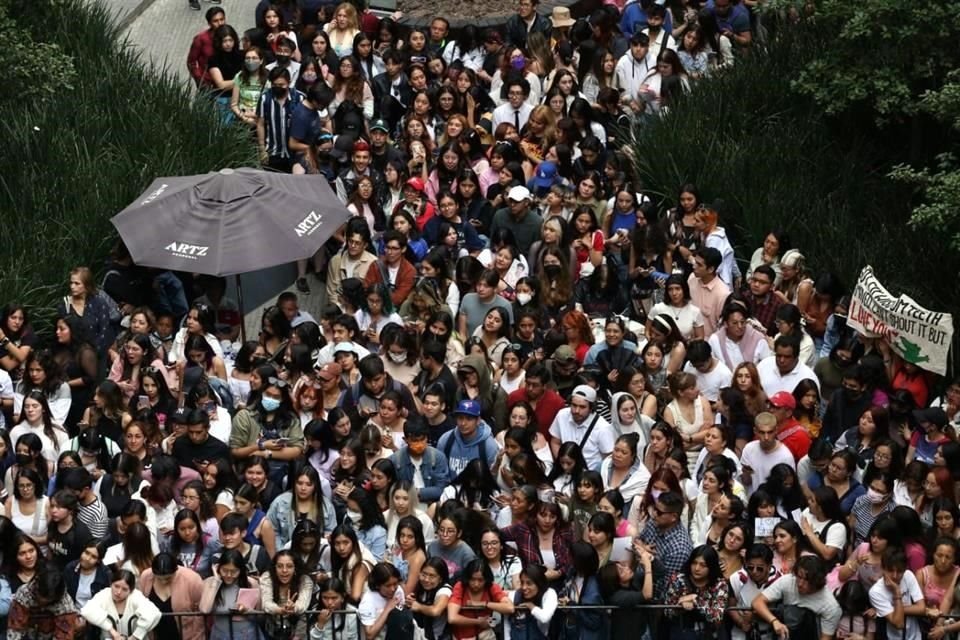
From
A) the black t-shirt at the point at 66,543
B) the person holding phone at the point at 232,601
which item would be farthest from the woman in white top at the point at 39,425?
the person holding phone at the point at 232,601

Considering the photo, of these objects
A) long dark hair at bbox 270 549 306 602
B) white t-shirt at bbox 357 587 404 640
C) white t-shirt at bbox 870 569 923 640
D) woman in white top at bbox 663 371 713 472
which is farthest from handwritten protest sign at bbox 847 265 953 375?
long dark hair at bbox 270 549 306 602

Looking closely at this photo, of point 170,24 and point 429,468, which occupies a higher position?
point 170,24

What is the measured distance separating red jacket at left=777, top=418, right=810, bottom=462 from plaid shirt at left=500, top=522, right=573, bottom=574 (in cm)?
218

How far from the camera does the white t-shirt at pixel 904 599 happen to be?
1673 cm

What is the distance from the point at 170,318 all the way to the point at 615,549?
17.7 ft

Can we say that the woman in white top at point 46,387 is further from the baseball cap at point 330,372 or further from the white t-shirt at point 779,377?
the white t-shirt at point 779,377

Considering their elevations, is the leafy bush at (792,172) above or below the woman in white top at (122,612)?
above

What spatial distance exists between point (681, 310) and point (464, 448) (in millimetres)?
2898

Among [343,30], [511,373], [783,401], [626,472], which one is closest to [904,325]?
[783,401]

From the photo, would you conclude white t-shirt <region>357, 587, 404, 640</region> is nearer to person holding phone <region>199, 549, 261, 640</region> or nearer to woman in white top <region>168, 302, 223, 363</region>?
person holding phone <region>199, 549, 261, 640</region>

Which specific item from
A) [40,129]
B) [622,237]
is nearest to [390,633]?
[622,237]

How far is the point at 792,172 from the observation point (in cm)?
2330

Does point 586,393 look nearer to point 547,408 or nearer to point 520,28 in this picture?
point 547,408

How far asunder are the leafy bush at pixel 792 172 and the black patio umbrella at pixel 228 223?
399 cm
